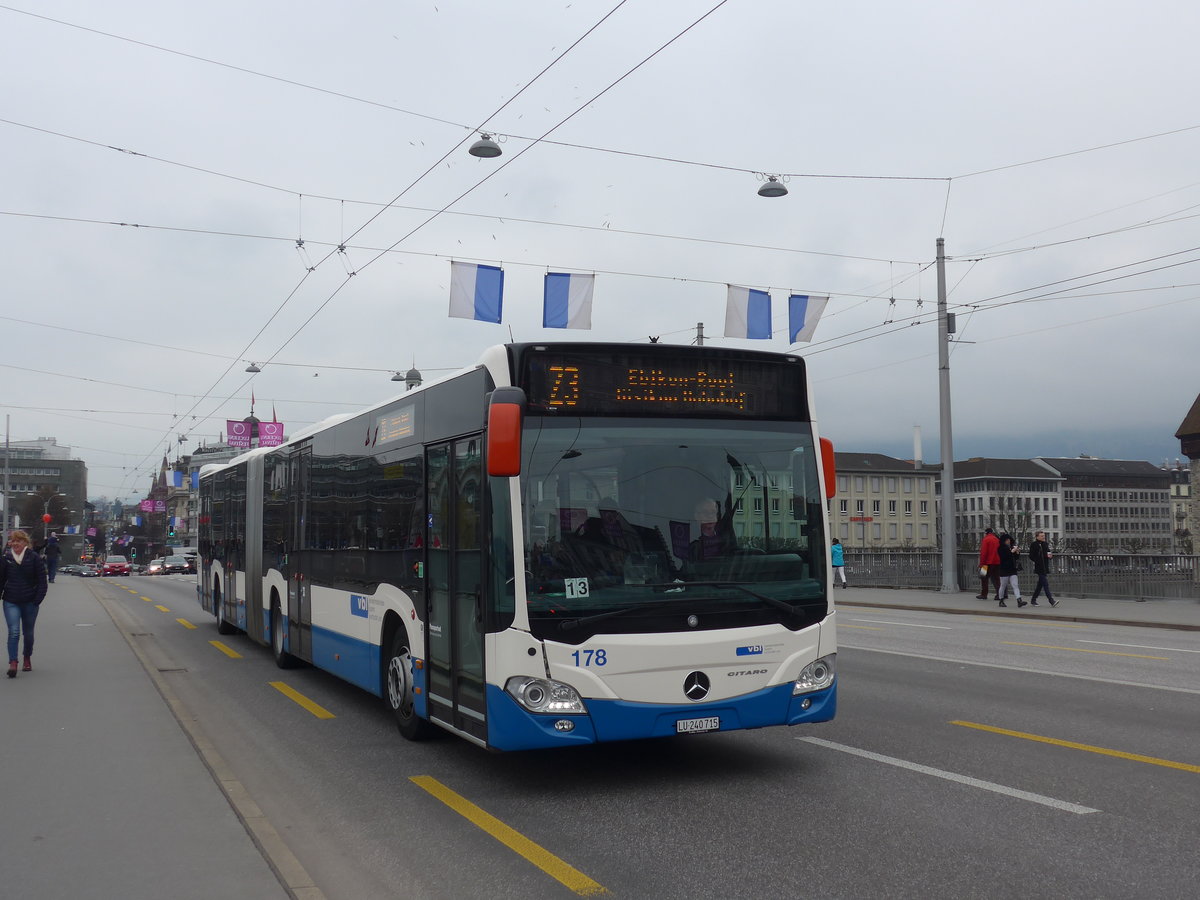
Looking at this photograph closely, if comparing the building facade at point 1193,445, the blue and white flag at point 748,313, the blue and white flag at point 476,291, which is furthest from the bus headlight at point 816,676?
the building facade at point 1193,445

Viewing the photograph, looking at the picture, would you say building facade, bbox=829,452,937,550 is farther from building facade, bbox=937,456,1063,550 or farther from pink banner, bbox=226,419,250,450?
pink banner, bbox=226,419,250,450

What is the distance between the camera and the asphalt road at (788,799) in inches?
208

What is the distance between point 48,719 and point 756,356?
6.93 meters

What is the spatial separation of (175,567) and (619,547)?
7309 centimetres

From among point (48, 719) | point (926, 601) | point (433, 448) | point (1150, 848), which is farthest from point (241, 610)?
point (926, 601)

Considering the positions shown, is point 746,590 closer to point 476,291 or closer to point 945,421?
point 476,291

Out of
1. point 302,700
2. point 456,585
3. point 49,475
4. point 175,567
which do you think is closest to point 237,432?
point 175,567

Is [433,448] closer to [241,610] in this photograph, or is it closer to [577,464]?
[577,464]

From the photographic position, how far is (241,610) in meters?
17.3

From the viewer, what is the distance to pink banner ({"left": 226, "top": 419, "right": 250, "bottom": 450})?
4997 cm

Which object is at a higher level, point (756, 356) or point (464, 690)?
point (756, 356)

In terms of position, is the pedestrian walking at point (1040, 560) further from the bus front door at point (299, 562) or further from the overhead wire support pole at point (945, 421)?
the bus front door at point (299, 562)

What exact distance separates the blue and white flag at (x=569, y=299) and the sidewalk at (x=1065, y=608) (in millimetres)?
11518

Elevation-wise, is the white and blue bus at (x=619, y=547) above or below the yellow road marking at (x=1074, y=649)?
above
